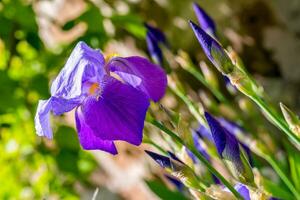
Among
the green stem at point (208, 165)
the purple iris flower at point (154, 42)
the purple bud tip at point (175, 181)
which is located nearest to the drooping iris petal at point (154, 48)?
the purple iris flower at point (154, 42)

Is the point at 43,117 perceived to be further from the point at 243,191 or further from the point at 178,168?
the point at 243,191

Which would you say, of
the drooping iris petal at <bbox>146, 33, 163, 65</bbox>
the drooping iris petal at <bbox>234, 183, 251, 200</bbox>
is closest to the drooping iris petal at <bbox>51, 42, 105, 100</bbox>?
the drooping iris petal at <bbox>234, 183, 251, 200</bbox>

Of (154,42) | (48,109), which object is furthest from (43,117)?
(154,42)

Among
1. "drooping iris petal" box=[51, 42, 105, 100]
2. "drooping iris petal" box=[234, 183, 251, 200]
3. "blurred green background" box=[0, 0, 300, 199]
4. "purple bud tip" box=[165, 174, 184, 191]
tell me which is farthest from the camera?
"blurred green background" box=[0, 0, 300, 199]

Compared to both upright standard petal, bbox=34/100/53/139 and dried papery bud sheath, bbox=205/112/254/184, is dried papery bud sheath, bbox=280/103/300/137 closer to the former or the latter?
dried papery bud sheath, bbox=205/112/254/184

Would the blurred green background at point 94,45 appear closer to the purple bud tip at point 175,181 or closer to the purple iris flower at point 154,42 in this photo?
the purple iris flower at point 154,42

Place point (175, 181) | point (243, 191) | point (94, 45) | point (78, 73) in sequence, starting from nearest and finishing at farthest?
point (78, 73), point (243, 191), point (175, 181), point (94, 45)
